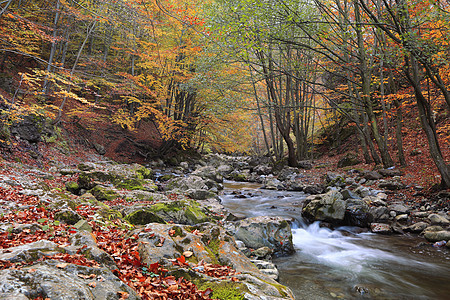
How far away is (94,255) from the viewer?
2.42 metres

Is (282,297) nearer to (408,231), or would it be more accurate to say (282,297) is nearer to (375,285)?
(375,285)

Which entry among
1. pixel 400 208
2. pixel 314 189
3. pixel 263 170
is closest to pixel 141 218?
pixel 400 208

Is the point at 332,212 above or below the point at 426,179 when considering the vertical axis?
below

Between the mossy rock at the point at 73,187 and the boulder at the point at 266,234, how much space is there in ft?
18.0

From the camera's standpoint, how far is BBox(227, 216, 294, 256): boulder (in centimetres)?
594

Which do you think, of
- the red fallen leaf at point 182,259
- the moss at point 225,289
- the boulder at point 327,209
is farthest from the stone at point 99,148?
the moss at point 225,289

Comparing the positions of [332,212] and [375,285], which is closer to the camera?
[375,285]

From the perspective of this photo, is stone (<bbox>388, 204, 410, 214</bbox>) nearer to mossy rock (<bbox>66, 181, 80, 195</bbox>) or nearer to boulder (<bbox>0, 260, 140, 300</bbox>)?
boulder (<bbox>0, 260, 140, 300</bbox>)

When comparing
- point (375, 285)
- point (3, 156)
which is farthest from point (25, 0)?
point (375, 285)

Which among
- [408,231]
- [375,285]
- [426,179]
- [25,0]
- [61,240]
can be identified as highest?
[25,0]

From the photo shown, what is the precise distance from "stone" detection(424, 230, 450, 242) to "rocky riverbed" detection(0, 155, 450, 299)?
0.07 ft

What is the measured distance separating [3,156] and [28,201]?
6.37m

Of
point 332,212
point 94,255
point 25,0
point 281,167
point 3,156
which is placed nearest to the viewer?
point 94,255

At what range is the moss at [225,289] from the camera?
8.03 ft
